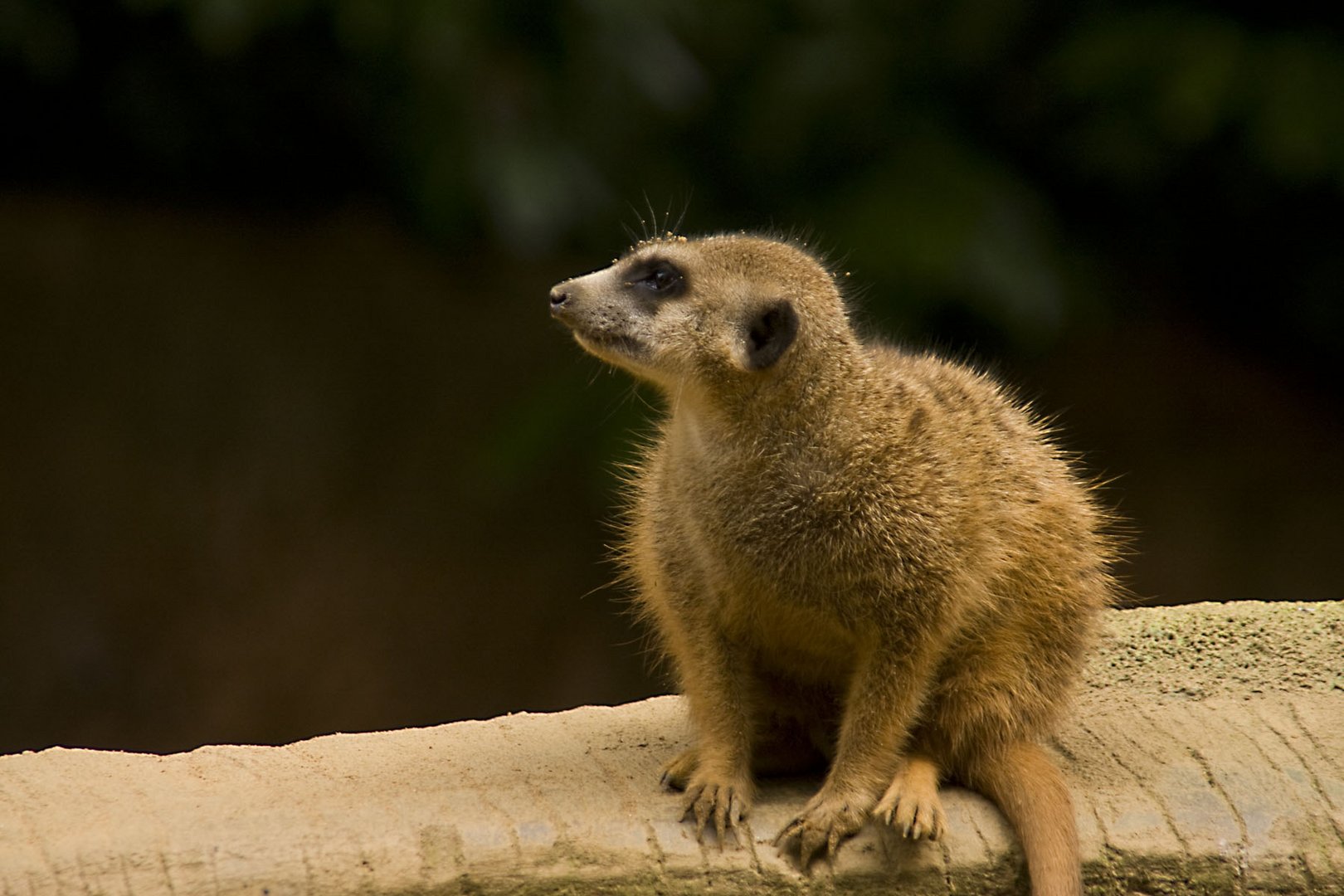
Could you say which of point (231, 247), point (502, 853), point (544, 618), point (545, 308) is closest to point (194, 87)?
point (231, 247)

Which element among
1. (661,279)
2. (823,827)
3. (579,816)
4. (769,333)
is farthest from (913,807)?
(661,279)

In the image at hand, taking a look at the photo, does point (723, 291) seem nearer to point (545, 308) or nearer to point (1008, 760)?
point (1008, 760)

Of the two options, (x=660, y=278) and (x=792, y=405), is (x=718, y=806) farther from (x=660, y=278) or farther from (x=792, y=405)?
(x=660, y=278)

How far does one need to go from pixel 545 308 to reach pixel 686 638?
4.30 meters

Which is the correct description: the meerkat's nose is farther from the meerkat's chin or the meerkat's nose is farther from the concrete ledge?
the concrete ledge

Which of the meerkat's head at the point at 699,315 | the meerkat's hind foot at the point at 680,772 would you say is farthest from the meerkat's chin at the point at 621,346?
the meerkat's hind foot at the point at 680,772

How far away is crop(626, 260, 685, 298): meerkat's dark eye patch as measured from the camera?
2.69 metres

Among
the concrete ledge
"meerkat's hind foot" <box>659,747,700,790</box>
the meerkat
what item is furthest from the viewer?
"meerkat's hind foot" <box>659,747,700,790</box>

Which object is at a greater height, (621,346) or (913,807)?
(621,346)

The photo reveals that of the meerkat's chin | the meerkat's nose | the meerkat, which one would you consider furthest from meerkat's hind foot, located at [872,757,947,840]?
the meerkat's nose

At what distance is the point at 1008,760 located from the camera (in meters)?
2.75

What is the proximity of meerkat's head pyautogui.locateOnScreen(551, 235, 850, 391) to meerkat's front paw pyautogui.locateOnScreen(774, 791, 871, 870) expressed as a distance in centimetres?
70

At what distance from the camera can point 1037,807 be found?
8.68 feet

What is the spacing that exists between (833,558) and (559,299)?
611 millimetres
